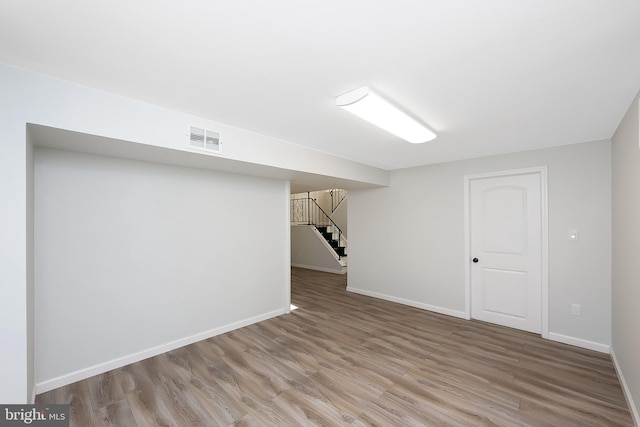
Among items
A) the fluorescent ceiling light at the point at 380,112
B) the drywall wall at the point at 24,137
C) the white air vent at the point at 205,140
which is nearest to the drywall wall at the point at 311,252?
the fluorescent ceiling light at the point at 380,112

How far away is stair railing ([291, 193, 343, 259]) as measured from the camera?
9.57 m

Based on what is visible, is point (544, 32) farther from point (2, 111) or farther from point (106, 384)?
point (106, 384)

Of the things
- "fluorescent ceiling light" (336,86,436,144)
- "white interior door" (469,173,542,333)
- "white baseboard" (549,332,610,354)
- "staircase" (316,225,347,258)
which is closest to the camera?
"fluorescent ceiling light" (336,86,436,144)

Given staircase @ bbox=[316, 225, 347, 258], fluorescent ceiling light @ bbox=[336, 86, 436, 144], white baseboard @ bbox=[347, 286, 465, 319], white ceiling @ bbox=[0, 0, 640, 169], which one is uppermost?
white ceiling @ bbox=[0, 0, 640, 169]

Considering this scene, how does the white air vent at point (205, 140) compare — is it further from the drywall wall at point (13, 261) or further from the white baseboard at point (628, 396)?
the white baseboard at point (628, 396)

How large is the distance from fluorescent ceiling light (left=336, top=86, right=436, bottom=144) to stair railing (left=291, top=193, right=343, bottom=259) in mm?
6659

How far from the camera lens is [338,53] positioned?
4.97 feet

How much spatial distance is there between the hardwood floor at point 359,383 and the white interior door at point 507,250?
0.31 metres

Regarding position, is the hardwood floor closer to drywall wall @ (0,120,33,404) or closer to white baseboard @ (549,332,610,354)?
white baseboard @ (549,332,610,354)

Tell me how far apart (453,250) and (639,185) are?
2406 mm

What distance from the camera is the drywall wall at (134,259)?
239cm

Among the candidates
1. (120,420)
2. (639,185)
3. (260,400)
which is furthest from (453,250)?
(120,420)

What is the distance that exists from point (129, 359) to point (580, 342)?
4834 mm

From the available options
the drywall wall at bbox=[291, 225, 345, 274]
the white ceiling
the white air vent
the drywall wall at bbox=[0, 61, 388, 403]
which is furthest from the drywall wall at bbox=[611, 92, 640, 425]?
the drywall wall at bbox=[291, 225, 345, 274]
